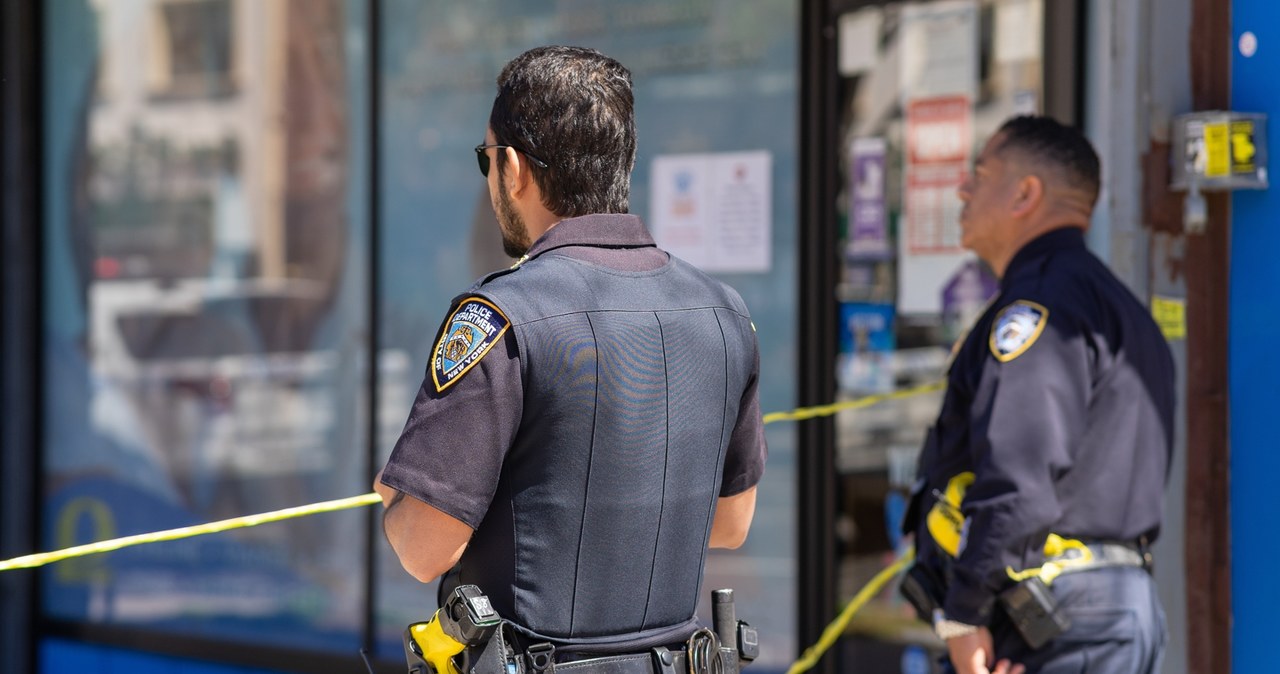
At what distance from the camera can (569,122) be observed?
2.11 m

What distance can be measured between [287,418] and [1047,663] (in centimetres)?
361

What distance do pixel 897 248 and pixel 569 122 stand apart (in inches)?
101

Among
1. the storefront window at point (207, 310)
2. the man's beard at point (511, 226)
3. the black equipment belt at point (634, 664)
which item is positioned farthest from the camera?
the storefront window at point (207, 310)

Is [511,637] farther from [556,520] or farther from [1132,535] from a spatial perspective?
[1132,535]

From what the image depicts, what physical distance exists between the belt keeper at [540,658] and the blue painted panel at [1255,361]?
7.27ft

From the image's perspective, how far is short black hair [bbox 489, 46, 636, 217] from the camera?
2.11 metres

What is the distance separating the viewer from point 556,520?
207cm

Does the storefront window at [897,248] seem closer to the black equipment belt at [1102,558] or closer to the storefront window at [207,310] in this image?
the black equipment belt at [1102,558]

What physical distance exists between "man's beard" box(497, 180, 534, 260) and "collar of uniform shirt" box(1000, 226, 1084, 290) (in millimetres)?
1293

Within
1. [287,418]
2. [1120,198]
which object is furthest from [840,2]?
[287,418]

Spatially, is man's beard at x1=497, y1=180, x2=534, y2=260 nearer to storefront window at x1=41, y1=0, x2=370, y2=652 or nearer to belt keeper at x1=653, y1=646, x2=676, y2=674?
belt keeper at x1=653, y1=646, x2=676, y2=674

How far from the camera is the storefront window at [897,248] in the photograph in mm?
4371

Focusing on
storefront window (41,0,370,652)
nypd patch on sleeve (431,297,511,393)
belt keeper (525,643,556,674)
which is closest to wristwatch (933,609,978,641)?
belt keeper (525,643,556,674)

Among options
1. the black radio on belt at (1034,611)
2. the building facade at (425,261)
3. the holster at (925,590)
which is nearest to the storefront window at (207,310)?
the building facade at (425,261)
